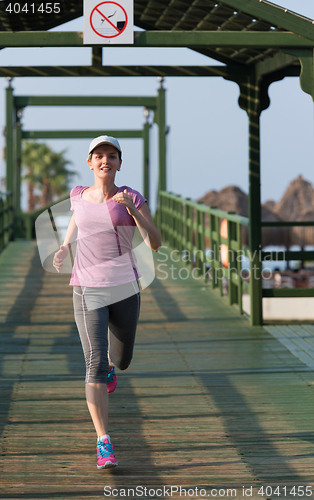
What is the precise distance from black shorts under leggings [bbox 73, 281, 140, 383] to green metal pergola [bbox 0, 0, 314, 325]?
9.09 ft

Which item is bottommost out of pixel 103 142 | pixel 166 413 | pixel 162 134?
pixel 166 413

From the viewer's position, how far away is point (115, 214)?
3.64 m

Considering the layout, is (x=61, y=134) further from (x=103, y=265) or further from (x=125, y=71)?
(x=103, y=265)

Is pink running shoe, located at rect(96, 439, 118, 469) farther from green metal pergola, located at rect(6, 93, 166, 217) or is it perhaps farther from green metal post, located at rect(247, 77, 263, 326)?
green metal pergola, located at rect(6, 93, 166, 217)

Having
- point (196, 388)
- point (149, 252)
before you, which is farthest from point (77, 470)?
point (196, 388)

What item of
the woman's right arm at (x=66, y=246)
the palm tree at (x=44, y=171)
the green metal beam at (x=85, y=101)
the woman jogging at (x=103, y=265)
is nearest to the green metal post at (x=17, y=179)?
the green metal beam at (x=85, y=101)

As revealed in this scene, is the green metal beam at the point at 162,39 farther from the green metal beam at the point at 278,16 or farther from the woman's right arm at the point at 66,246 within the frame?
the woman's right arm at the point at 66,246

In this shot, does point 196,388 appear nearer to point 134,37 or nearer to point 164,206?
point 134,37

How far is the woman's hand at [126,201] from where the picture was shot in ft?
11.6

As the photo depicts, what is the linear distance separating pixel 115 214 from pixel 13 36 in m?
2.68

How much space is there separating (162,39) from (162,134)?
11267mm

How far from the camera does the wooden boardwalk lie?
3.64 m

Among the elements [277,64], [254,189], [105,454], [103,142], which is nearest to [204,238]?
[254,189]

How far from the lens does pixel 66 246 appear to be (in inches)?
151
